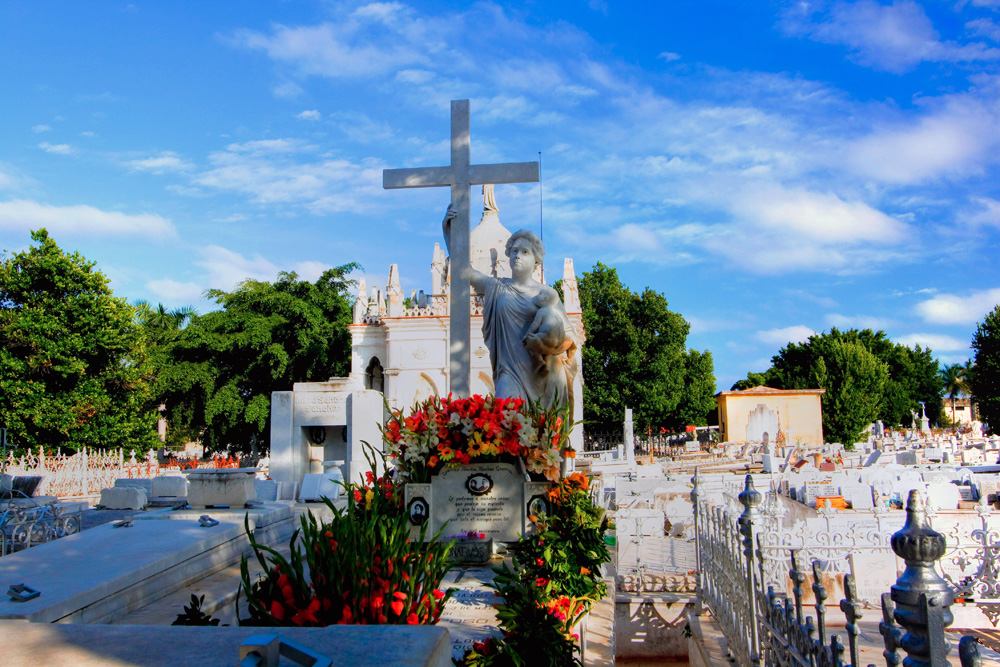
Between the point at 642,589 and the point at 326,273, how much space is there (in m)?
34.4

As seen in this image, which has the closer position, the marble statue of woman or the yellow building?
the marble statue of woman

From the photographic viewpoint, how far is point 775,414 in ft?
134

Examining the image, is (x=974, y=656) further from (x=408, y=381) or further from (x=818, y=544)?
(x=408, y=381)

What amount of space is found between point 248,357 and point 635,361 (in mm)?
21990

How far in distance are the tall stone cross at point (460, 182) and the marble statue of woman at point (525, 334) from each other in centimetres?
47

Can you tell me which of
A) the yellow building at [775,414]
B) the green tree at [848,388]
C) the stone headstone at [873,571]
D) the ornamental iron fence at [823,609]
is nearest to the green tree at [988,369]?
the green tree at [848,388]

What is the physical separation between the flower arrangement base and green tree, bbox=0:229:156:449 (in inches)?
988

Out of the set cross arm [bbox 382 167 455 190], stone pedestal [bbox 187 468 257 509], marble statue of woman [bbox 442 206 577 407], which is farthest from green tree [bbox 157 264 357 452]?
marble statue of woman [bbox 442 206 577 407]

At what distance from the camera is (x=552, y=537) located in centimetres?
421

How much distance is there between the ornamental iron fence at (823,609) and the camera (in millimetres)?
2121

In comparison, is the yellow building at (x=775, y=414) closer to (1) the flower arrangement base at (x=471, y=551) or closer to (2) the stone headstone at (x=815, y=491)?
(2) the stone headstone at (x=815, y=491)

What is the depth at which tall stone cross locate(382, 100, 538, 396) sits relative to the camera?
7.28 meters

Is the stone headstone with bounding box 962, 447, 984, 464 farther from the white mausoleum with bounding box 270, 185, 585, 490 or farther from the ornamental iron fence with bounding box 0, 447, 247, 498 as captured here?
the ornamental iron fence with bounding box 0, 447, 247, 498

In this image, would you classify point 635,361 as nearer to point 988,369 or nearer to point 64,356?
point 988,369
